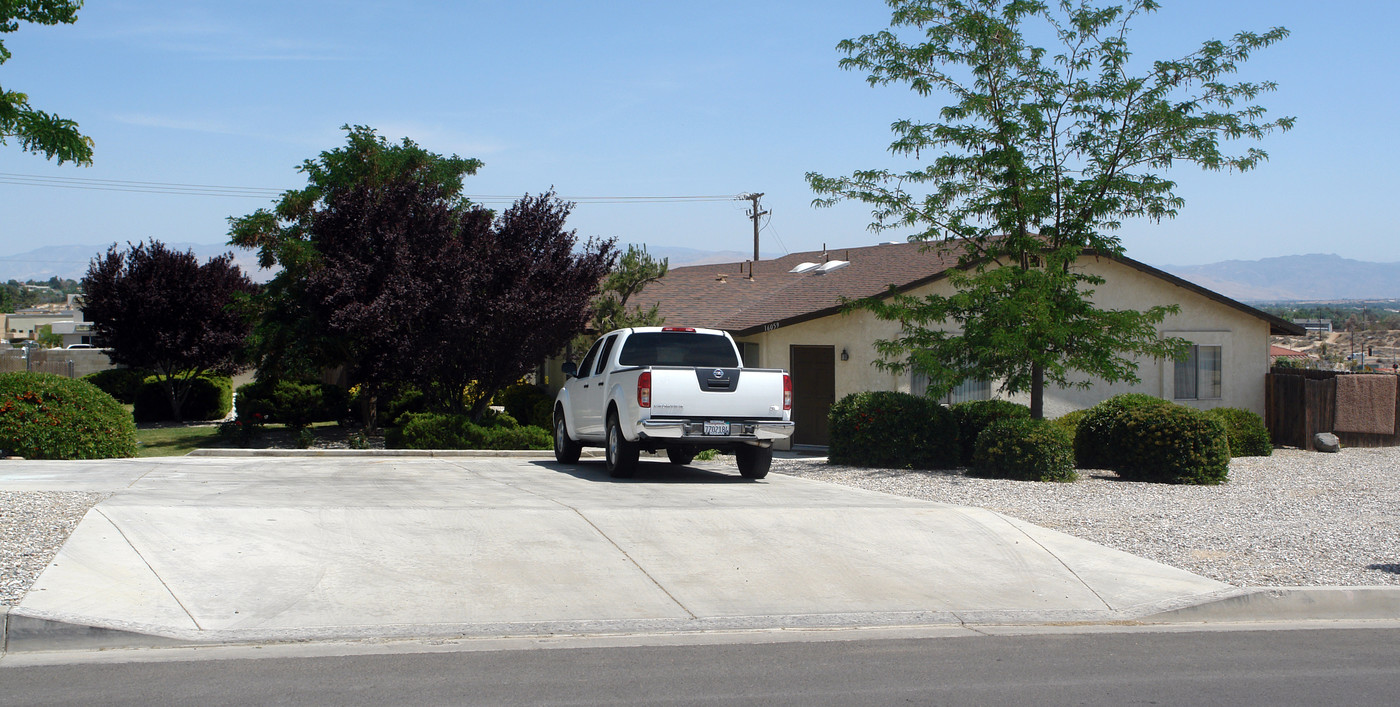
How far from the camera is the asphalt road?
580cm

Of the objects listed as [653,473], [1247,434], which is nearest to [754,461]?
[653,473]

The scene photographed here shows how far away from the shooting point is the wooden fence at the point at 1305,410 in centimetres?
2247

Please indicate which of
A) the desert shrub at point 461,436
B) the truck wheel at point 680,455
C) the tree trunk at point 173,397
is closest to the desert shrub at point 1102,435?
the truck wheel at point 680,455

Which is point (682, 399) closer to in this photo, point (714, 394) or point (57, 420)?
point (714, 394)

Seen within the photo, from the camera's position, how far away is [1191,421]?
48.4ft

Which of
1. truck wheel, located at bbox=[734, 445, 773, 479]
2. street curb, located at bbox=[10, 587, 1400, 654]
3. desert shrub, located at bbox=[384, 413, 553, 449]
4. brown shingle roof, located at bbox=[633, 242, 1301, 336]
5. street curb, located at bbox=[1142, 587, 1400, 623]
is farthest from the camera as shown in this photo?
brown shingle roof, located at bbox=[633, 242, 1301, 336]

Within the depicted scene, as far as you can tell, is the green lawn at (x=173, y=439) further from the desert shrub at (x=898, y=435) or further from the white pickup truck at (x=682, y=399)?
the desert shrub at (x=898, y=435)

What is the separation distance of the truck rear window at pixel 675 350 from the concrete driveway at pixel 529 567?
297cm

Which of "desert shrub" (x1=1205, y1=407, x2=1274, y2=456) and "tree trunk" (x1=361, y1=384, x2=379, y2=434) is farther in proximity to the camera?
"tree trunk" (x1=361, y1=384, x2=379, y2=434)

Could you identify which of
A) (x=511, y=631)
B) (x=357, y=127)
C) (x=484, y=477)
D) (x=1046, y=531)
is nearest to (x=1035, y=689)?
(x=511, y=631)

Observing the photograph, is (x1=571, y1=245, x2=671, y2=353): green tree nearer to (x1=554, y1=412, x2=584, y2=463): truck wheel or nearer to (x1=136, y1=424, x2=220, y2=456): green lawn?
(x1=554, y1=412, x2=584, y2=463): truck wheel

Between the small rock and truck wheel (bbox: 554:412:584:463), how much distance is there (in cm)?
1527

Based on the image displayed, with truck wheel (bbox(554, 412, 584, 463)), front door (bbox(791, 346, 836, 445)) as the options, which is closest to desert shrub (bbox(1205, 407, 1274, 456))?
front door (bbox(791, 346, 836, 445))

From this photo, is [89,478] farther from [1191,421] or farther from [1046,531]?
[1191,421]
